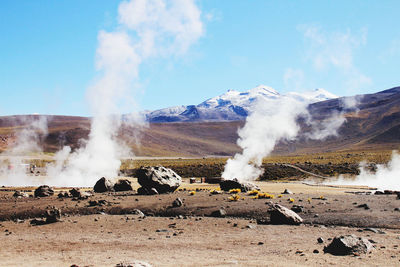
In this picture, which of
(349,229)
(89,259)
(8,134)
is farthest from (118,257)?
(8,134)

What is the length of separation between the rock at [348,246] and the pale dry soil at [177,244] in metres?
0.33

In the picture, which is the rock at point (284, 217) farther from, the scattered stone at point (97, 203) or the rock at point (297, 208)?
the scattered stone at point (97, 203)

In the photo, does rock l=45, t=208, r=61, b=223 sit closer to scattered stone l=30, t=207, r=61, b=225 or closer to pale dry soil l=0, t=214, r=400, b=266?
scattered stone l=30, t=207, r=61, b=225

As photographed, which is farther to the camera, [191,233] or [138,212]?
[138,212]

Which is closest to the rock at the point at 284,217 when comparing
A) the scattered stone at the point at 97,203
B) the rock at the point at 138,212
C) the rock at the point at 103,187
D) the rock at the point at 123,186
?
the rock at the point at 138,212

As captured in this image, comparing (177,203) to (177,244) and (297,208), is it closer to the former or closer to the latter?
(297,208)

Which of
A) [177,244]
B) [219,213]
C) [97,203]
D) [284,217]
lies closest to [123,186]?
[97,203]

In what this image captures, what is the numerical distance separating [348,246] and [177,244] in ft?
22.5

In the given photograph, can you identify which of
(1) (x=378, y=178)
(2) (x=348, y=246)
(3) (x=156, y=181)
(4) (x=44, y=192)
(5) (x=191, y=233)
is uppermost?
(3) (x=156, y=181)

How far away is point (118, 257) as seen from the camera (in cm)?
1490

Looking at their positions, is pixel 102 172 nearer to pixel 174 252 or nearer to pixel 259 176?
pixel 259 176

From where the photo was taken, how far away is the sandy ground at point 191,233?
14.5 m

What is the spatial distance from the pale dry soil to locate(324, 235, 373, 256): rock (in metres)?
0.33

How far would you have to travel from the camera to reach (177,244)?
16984mm
